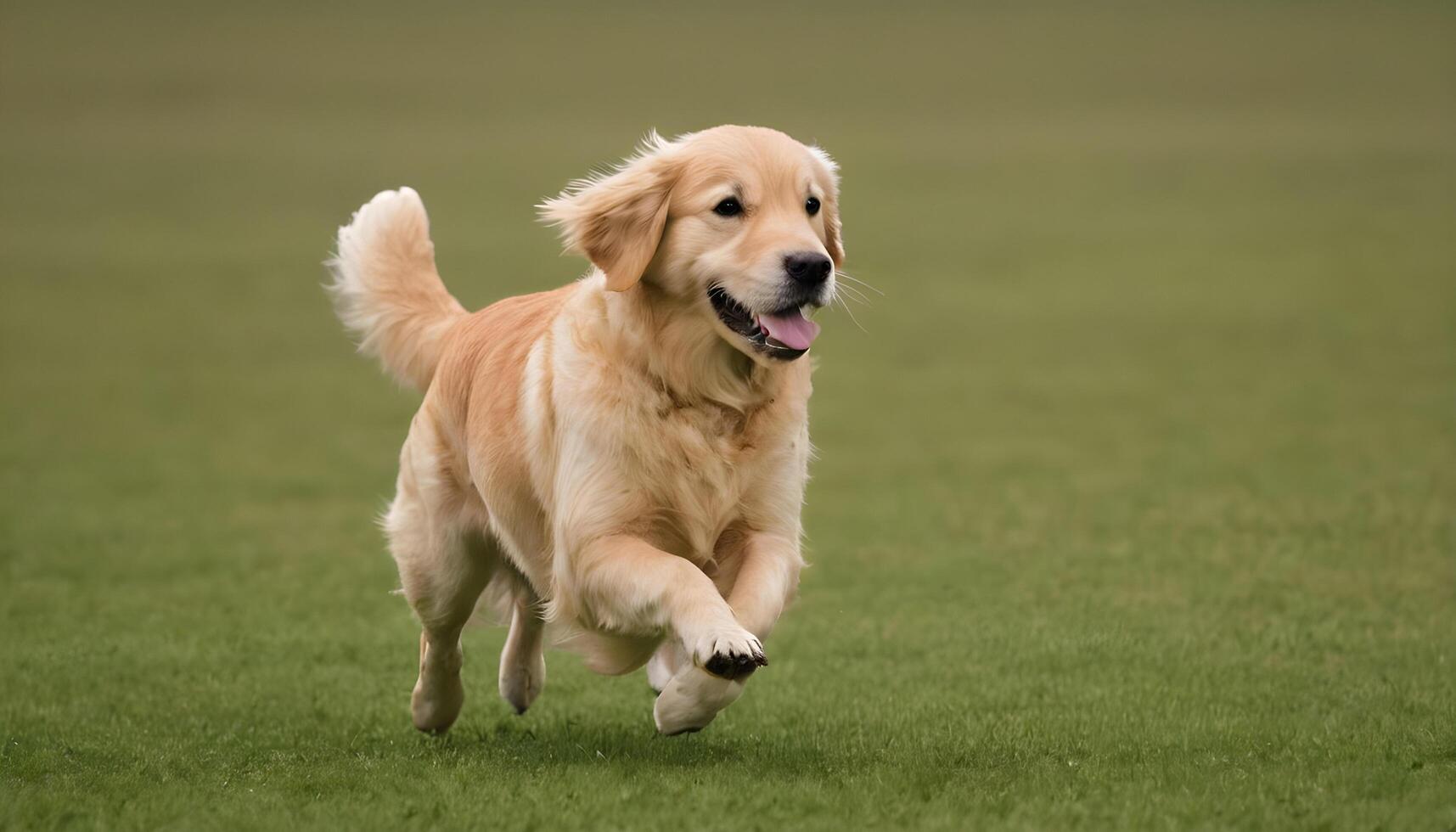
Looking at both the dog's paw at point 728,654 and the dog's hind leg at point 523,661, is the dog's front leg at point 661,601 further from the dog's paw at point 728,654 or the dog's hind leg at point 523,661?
the dog's hind leg at point 523,661

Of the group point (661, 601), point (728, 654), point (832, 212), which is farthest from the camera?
point (832, 212)

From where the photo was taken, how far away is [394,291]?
748 centimetres

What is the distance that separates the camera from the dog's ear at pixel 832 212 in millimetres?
6242

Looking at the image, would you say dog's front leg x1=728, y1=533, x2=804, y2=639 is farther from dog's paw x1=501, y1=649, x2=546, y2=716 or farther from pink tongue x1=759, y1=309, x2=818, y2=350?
dog's paw x1=501, y1=649, x2=546, y2=716

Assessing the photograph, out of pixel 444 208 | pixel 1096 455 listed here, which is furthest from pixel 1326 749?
pixel 444 208

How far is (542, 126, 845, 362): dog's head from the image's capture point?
578 centimetres

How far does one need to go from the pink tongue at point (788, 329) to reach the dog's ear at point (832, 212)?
44 centimetres

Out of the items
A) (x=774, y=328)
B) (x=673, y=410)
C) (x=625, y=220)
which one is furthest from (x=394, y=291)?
(x=774, y=328)

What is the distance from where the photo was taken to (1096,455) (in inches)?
567

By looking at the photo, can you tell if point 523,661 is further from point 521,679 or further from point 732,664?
point 732,664

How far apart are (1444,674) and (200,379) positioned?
14.6 meters

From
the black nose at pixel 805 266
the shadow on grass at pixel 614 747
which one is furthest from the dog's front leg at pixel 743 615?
the black nose at pixel 805 266

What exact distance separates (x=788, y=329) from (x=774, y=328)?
0.04 metres

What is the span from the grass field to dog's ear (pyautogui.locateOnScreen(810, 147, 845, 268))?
1.71 m
